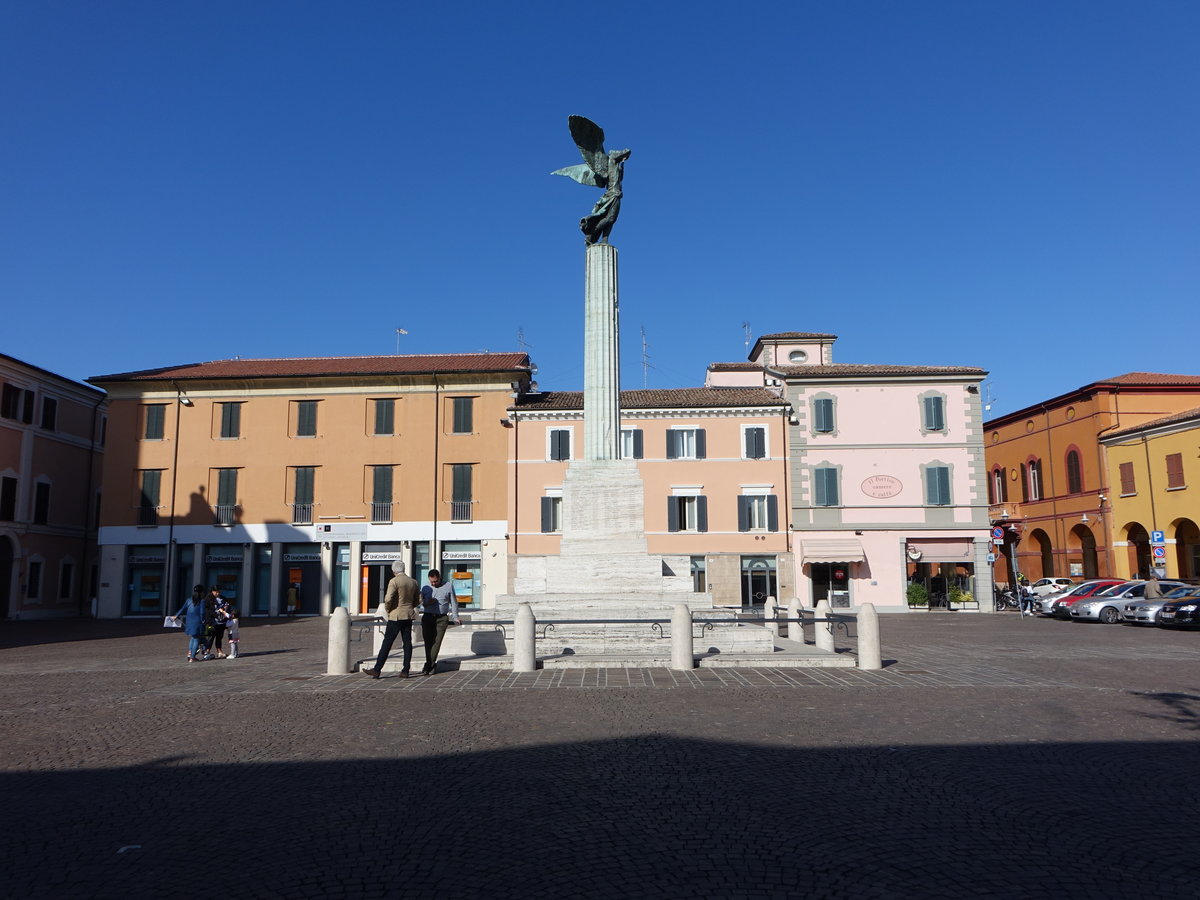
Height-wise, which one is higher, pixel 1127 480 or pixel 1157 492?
pixel 1127 480

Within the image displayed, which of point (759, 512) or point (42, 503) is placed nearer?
point (759, 512)

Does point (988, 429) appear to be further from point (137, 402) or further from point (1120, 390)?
point (137, 402)

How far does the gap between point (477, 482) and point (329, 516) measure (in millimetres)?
6678

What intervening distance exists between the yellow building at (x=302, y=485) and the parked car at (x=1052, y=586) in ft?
74.7

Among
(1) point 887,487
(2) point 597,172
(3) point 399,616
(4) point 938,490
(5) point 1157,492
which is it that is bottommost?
(3) point 399,616

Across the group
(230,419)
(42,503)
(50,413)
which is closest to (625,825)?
(230,419)

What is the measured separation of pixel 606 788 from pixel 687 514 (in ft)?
101

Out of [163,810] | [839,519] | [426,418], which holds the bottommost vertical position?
[163,810]

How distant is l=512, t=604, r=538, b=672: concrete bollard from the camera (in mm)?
13117

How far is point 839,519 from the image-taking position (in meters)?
37.8

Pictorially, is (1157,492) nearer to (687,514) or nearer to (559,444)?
(687,514)

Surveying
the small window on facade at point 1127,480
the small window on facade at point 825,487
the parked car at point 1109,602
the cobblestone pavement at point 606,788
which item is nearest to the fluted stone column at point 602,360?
the cobblestone pavement at point 606,788

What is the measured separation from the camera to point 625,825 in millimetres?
5492

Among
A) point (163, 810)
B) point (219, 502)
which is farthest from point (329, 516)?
point (163, 810)
